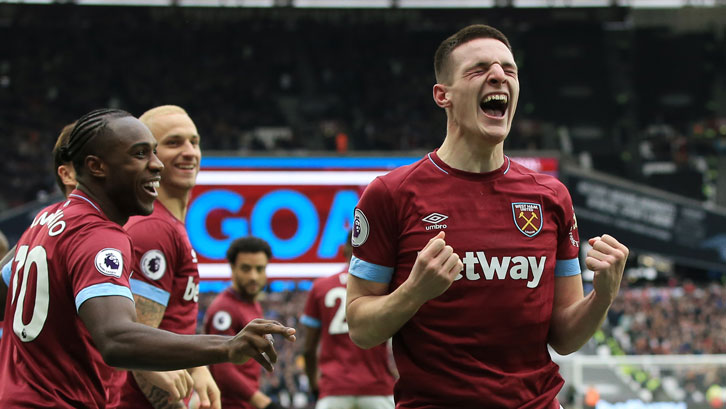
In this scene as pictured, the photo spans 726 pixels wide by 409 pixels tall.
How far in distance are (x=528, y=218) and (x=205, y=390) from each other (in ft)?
6.93

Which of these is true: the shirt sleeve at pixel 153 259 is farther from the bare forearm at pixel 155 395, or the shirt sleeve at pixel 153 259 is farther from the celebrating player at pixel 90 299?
the celebrating player at pixel 90 299

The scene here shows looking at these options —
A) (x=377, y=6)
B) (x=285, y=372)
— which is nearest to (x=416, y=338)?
(x=285, y=372)

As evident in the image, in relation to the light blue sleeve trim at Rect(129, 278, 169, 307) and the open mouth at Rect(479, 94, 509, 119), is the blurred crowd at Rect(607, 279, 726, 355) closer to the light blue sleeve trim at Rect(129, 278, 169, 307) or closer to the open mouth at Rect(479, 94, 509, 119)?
the light blue sleeve trim at Rect(129, 278, 169, 307)

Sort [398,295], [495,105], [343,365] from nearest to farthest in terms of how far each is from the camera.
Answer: [398,295]
[495,105]
[343,365]

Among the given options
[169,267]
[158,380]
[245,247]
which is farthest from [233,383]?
[158,380]

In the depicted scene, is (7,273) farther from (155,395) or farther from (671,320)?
(671,320)

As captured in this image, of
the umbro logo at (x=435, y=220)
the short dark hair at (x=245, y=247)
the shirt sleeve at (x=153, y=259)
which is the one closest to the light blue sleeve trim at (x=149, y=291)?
the shirt sleeve at (x=153, y=259)

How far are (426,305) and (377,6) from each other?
31.8 meters

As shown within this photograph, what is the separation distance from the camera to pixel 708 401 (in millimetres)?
12320

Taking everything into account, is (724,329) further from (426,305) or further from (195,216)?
(426,305)

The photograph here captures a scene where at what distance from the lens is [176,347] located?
2.76m

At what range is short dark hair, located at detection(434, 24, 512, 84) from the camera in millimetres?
3531

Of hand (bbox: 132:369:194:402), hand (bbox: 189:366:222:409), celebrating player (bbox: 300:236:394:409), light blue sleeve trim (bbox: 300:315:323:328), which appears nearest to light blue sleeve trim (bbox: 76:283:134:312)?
hand (bbox: 132:369:194:402)

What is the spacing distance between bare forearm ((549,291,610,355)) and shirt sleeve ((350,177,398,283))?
689 millimetres
